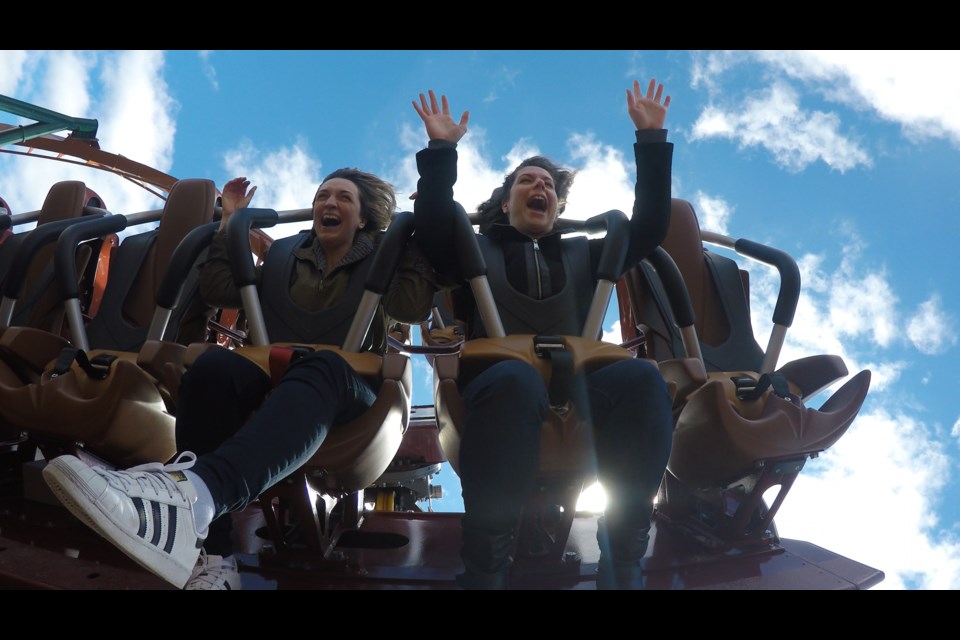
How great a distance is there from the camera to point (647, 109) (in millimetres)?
1456

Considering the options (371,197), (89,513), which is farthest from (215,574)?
(371,197)

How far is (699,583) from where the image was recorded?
1384 millimetres

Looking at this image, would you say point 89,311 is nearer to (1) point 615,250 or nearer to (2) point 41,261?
(2) point 41,261

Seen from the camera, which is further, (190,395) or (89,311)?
(89,311)

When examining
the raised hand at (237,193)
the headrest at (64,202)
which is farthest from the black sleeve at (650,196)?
the headrest at (64,202)

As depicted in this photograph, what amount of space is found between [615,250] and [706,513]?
2.50ft

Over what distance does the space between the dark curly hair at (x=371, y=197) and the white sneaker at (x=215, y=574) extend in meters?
0.83

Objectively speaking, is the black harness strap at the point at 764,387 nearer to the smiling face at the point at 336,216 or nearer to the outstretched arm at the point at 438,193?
the outstretched arm at the point at 438,193

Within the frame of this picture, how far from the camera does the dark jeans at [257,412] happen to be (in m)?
0.92

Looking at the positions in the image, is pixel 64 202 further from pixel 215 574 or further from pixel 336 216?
pixel 215 574

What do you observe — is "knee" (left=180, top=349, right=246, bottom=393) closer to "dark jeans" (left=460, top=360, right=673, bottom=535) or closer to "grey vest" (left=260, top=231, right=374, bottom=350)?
"grey vest" (left=260, top=231, right=374, bottom=350)

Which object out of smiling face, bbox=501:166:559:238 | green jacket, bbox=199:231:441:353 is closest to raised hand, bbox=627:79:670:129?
smiling face, bbox=501:166:559:238
